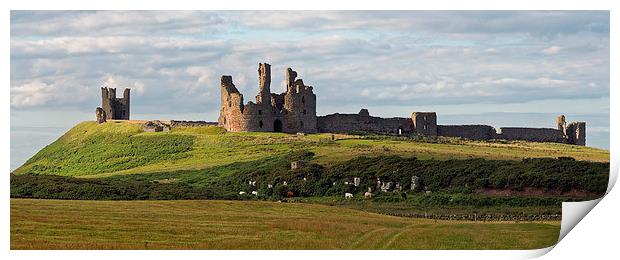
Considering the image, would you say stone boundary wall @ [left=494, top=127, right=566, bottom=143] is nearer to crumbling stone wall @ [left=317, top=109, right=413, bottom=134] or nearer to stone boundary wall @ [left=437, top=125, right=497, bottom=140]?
stone boundary wall @ [left=437, top=125, right=497, bottom=140]

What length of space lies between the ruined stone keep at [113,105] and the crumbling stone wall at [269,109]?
56.3 feet

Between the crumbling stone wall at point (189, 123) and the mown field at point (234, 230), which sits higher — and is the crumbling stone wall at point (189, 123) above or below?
above

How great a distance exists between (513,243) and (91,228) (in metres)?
16.3

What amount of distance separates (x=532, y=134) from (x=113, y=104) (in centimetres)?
3667

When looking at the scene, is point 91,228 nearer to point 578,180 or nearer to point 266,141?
point 578,180

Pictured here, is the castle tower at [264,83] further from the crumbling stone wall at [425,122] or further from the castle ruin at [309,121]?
the crumbling stone wall at [425,122]

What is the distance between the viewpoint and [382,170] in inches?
2456

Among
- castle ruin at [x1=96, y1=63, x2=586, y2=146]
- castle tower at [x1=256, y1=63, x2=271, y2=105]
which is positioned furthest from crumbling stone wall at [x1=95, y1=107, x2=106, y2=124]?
castle tower at [x1=256, y1=63, x2=271, y2=105]

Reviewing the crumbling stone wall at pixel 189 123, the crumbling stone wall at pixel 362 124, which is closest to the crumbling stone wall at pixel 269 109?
the crumbling stone wall at pixel 362 124

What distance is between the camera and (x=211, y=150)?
79875 mm

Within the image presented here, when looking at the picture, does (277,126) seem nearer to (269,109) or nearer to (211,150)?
(269,109)

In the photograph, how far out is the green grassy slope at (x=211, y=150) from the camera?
7212 centimetres

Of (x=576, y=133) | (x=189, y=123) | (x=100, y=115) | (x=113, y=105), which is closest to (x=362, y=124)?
(x=189, y=123)

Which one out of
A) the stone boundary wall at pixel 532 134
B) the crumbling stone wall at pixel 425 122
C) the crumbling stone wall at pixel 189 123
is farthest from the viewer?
the stone boundary wall at pixel 532 134
